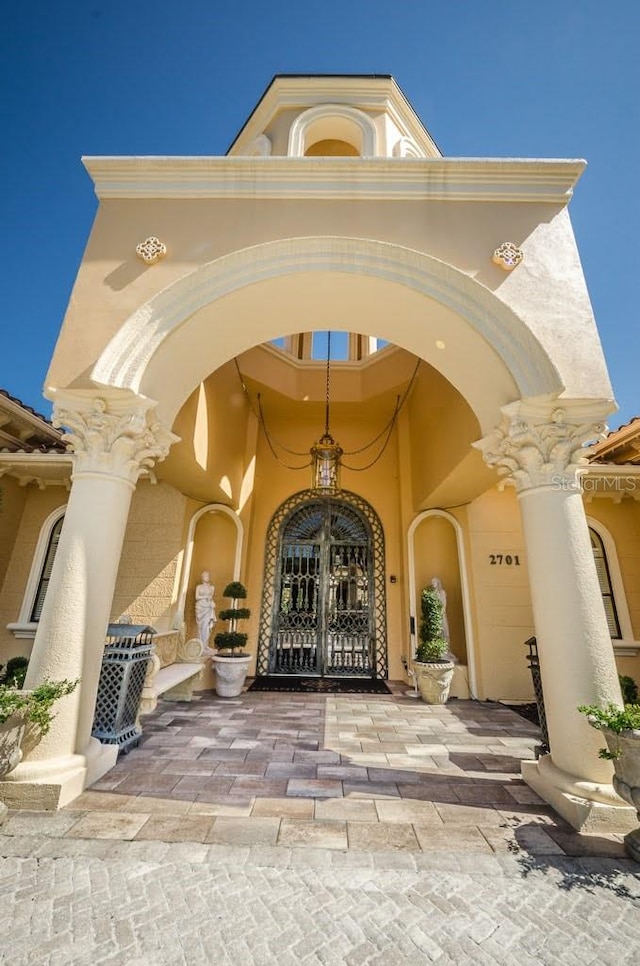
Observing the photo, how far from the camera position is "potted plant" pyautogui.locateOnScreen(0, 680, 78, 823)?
254 centimetres

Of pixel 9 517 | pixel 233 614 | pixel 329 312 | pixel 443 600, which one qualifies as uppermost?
pixel 329 312

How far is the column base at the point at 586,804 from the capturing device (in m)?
2.60

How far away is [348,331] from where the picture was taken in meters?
4.80

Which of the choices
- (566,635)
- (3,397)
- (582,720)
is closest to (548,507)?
(566,635)

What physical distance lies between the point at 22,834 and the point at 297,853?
1.72 m

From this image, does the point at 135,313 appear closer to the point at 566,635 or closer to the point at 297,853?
the point at 297,853

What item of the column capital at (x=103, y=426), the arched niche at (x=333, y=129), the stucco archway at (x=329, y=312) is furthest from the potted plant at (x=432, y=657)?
the arched niche at (x=333, y=129)

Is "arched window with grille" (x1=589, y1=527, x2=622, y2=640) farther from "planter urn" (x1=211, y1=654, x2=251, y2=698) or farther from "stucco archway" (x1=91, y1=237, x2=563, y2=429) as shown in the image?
"planter urn" (x1=211, y1=654, x2=251, y2=698)

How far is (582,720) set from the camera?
288 cm

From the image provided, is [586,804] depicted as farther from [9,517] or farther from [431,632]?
[9,517]

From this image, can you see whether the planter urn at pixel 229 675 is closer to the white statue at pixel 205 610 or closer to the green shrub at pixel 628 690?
the white statue at pixel 205 610

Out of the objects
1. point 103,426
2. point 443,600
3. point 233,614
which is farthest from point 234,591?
point 103,426

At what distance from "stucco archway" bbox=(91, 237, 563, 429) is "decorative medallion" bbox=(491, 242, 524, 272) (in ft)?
1.46

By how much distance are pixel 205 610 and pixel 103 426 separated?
463 centimetres
